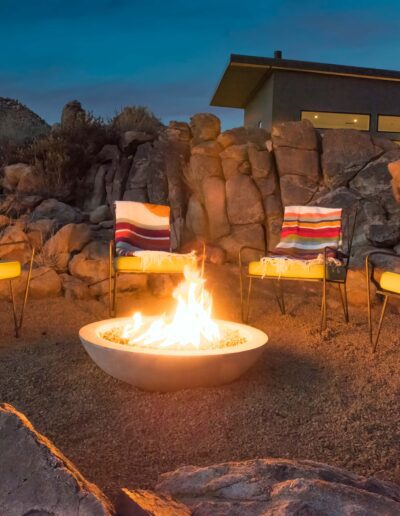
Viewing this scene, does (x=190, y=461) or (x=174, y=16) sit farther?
(x=174, y=16)

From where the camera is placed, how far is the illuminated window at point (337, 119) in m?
10.9

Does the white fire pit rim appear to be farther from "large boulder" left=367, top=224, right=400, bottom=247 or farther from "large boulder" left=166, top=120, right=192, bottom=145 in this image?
"large boulder" left=166, top=120, right=192, bottom=145

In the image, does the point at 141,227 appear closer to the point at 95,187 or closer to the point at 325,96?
the point at 95,187

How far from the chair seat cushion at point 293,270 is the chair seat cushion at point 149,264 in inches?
28.4

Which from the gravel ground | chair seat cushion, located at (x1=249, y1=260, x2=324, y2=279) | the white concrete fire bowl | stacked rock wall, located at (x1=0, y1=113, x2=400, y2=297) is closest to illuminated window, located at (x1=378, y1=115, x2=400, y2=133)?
stacked rock wall, located at (x1=0, y1=113, x2=400, y2=297)

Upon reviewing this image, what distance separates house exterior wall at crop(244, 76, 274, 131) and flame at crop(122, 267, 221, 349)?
7996mm

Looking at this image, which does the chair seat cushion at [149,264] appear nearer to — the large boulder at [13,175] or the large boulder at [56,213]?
the large boulder at [56,213]

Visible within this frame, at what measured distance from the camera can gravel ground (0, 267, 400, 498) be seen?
1997mm

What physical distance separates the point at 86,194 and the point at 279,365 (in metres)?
5.69

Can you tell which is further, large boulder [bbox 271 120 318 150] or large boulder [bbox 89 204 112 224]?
large boulder [bbox 271 120 318 150]

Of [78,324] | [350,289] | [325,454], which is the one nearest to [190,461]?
[325,454]

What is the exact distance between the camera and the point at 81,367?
3025 millimetres

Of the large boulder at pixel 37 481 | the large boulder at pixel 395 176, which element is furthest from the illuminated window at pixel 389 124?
the large boulder at pixel 37 481

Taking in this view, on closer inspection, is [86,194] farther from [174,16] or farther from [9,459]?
[174,16]
